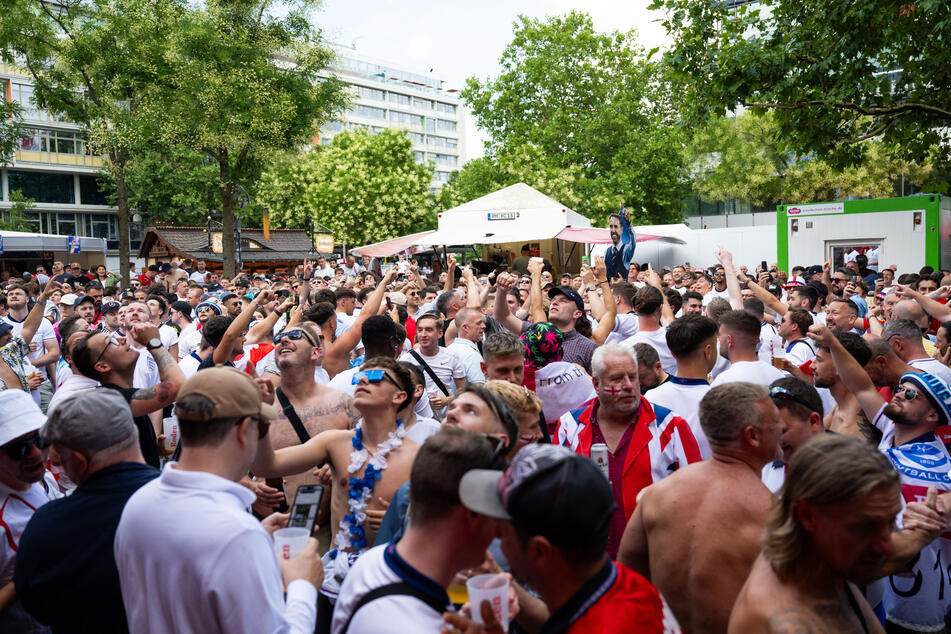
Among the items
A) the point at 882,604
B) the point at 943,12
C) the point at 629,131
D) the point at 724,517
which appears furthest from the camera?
the point at 629,131

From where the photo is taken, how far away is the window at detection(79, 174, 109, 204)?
57000 mm

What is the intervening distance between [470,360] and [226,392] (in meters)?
3.77

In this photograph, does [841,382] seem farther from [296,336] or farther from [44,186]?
[44,186]

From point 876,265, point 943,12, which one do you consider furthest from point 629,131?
point 943,12

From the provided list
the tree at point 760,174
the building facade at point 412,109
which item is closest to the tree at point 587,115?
the tree at point 760,174

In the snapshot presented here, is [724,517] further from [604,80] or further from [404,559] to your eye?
[604,80]

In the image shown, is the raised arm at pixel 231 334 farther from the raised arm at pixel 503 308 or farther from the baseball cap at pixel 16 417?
the baseball cap at pixel 16 417

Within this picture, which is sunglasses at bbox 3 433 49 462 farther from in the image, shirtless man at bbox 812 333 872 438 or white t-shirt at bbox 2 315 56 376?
white t-shirt at bbox 2 315 56 376

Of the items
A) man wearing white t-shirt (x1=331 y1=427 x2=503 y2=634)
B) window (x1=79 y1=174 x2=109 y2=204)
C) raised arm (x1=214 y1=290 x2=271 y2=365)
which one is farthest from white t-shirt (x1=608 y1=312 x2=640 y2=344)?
window (x1=79 y1=174 x2=109 y2=204)

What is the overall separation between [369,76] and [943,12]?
3907 inches

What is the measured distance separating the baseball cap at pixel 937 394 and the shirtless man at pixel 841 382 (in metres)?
0.71

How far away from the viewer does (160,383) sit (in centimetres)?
434

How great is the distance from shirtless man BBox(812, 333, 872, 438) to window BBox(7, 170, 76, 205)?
2314 inches

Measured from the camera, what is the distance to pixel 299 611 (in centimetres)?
236
